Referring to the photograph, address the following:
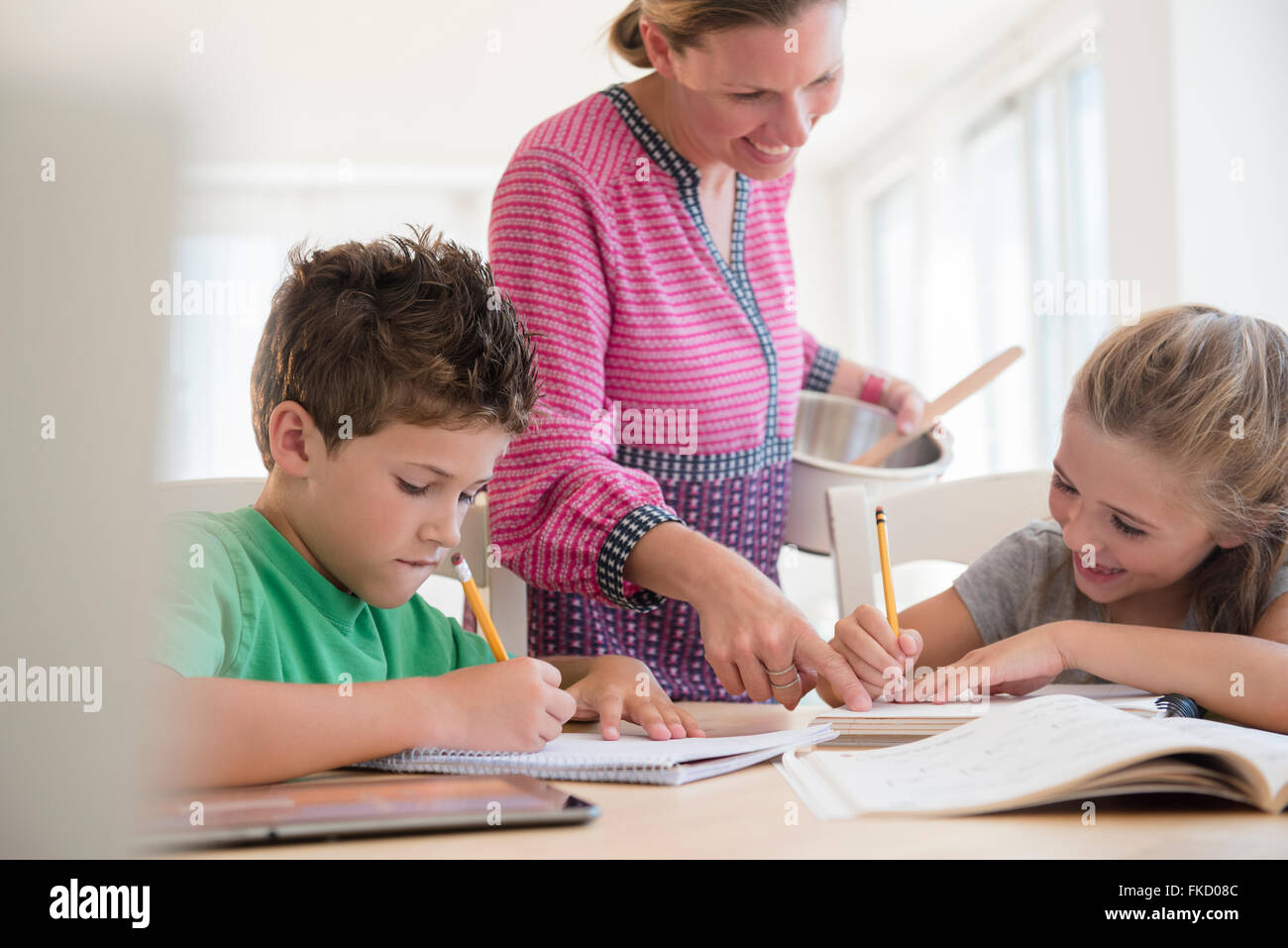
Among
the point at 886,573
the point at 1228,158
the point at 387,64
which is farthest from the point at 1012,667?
the point at 387,64

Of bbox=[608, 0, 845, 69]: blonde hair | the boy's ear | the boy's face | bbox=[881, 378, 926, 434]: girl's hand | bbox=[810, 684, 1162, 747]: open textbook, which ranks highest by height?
bbox=[608, 0, 845, 69]: blonde hair

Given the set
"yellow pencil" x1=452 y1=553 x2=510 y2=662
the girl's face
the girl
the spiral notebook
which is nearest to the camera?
the spiral notebook

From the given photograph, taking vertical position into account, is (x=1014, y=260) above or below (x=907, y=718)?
above

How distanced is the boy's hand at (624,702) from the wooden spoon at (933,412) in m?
0.51

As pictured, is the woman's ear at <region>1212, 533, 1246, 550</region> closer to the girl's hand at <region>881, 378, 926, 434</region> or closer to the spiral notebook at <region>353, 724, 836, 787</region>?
the girl's hand at <region>881, 378, 926, 434</region>

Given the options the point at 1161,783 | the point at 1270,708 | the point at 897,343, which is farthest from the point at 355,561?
the point at 897,343

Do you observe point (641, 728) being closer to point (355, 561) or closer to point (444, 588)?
point (355, 561)

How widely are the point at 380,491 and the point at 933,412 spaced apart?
783mm

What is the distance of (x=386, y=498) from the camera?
36.5 inches

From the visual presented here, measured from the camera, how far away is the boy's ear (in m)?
0.96

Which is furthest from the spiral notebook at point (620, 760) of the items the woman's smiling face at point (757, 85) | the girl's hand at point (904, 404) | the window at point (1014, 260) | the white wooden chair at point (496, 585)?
the window at point (1014, 260)

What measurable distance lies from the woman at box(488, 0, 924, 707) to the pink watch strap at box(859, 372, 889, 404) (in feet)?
0.74

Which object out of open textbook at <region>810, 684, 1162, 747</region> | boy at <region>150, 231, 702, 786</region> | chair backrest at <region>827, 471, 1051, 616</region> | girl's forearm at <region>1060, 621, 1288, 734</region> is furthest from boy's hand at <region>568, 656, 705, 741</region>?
chair backrest at <region>827, 471, 1051, 616</region>

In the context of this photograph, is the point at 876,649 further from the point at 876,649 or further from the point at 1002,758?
the point at 1002,758
